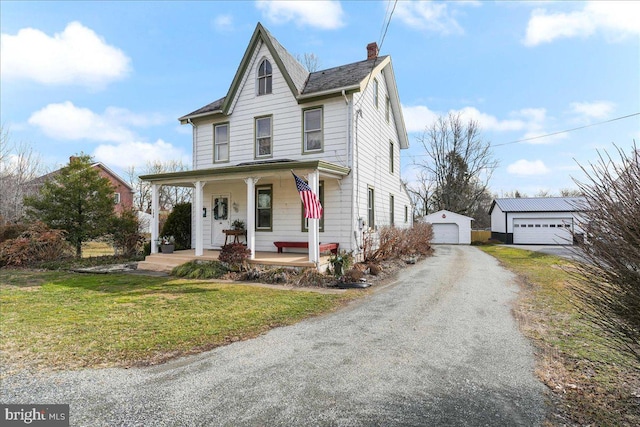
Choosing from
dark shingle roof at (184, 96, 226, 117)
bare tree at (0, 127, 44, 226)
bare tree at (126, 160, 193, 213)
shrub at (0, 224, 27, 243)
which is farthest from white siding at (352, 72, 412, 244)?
bare tree at (126, 160, 193, 213)

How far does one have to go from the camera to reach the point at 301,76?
13.7 metres

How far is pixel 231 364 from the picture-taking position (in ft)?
12.7

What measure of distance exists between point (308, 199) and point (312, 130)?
461cm

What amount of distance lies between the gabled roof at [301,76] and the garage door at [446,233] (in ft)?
59.9

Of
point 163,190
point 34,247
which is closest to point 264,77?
point 34,247

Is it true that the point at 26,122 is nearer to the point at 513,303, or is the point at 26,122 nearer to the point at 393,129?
the point at 393,129

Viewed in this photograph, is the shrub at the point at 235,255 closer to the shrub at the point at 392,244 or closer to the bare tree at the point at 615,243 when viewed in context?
the shrub at the point at 392,244

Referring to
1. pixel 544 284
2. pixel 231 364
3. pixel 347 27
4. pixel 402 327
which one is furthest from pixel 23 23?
pixel 544 284

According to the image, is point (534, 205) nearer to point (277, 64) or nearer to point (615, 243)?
point (277, 64)

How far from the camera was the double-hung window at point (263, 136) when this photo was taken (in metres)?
13.3

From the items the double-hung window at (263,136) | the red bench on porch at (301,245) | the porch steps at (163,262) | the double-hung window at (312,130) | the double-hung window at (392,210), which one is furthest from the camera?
the double-hung window at (392,210)

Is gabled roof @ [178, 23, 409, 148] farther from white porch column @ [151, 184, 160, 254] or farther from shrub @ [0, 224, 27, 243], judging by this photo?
shrub @ [0, 224, 27, 243]

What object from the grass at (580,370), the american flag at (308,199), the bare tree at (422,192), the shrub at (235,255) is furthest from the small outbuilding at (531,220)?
the shrub at (235,255)

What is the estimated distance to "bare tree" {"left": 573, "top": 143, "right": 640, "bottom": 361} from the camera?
2.67 meters
